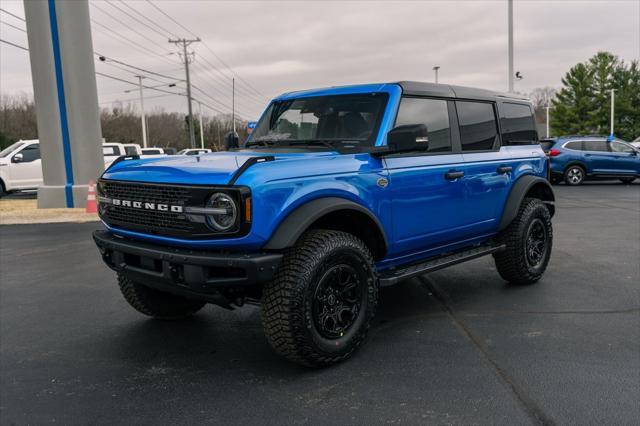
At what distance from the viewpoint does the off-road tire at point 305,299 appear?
11.2 ft

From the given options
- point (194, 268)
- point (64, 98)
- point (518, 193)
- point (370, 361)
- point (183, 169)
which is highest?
point (64, 98)

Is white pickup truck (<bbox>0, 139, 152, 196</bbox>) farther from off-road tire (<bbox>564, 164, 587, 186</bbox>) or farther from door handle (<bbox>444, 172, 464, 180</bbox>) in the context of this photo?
door handle (<bbox>444, 172, 464, 180</bbox>)

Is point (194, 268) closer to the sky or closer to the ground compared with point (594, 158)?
closer to the sky

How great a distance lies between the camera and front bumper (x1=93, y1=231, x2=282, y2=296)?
323 cm

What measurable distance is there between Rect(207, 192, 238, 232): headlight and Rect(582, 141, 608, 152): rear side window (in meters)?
18.6

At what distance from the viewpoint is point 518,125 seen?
19.6 feet

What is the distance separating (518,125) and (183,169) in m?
4.00

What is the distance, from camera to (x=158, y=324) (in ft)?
15.5

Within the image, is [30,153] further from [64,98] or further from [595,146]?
[595,146]

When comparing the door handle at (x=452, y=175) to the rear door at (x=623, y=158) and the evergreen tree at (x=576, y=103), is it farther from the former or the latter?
the evergreen tree at (x=576, y=103)

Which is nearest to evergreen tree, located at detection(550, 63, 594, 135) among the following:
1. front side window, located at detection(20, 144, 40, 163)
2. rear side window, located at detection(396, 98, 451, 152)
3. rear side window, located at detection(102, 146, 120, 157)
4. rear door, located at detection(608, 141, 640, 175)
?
rear door, located at detection(608, 141, 640, 175)

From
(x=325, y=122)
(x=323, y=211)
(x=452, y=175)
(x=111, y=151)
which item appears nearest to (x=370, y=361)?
(x=323, y=211)

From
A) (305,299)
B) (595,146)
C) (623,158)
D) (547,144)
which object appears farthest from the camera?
(547,144)

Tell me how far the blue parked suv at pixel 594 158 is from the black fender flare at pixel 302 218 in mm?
17306
